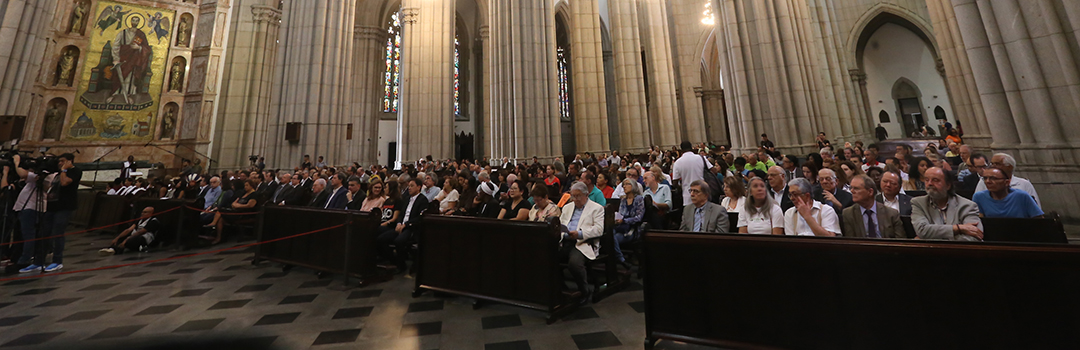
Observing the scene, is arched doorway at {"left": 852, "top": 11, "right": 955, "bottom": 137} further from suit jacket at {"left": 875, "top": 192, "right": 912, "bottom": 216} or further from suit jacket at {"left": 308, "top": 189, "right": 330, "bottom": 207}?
suit jacket at {"left": 308, "top": 189, "right": 330, "bottom": 207}

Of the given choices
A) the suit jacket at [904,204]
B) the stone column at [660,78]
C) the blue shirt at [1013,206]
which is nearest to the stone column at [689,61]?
the stone column at [660,78]

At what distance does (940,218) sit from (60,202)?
32.7 feet

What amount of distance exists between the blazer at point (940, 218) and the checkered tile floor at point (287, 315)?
210 cm

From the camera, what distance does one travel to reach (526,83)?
12.2m

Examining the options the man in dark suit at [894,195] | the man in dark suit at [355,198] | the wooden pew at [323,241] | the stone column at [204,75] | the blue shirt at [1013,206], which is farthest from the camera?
the stone column at [204,75]

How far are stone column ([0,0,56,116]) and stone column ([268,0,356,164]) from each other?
181 inches

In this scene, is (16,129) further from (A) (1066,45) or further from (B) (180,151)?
(A) (1066,45)

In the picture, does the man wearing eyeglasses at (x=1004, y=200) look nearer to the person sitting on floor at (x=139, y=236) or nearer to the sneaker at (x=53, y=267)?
the sneaker at (x=53, y=267)

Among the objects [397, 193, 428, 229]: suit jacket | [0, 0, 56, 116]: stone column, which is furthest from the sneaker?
[0, 0, 56, 116]: stone column

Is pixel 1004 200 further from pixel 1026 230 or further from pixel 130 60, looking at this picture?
pixel 130 60

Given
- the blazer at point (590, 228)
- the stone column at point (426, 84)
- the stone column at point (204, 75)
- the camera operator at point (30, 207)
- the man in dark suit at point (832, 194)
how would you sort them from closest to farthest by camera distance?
the man in dark suit at point (832, 194), the blazer at point (590, 228), the camera operator at point (30, 207), the stone column at point (426, 84), the stone column at point (204, 75)

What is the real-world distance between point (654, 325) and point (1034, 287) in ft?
6.08

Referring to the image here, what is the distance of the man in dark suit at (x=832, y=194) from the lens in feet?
11.5

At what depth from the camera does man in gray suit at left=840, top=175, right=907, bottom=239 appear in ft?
9.55
